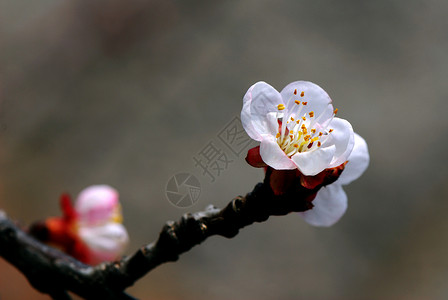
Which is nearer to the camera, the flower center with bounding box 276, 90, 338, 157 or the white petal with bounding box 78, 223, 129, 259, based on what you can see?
the flower center with bounding box 276, 90, 338, 157

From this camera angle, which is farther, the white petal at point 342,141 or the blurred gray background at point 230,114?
the blurred gray background at point 230,114

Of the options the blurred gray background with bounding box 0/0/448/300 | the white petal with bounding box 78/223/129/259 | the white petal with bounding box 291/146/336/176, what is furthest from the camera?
the blurred gray background with bounding box 0/0/448/300

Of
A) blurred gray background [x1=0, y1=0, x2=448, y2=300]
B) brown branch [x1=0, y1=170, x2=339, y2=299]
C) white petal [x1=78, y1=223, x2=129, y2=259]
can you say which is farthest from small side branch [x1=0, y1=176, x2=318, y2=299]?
blurred gray background [x1=0, y1=0, x2=448, y2=300]

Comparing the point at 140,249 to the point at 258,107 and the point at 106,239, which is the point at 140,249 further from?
the point at 106,239

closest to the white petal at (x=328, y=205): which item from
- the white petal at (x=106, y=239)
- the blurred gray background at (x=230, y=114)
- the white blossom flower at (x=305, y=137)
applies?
the white blossom flower at (x=305, y=137)

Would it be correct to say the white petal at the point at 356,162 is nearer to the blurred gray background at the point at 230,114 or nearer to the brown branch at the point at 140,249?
the brown branch at the point at 140,249

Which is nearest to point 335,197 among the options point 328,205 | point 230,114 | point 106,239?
point 328,205

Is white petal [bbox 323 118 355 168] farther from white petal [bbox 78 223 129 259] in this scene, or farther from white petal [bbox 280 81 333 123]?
white petal [bbox 78 223 129 259]
